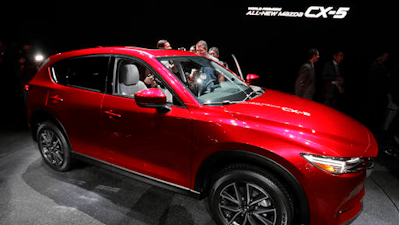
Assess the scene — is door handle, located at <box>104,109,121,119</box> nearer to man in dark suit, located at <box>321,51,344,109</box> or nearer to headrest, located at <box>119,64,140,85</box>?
headrest, located at <box>119,64,140,85</box>

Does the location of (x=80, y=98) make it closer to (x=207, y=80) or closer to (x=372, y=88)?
(x=207, y=80)

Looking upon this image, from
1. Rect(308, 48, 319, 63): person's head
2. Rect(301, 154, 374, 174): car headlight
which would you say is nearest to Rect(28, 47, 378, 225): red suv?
Rect(301, 154, 374, 174): car headlight

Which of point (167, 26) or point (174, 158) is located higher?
point (167, 26)

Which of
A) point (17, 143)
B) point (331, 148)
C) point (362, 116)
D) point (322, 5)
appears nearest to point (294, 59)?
point (322, 5)

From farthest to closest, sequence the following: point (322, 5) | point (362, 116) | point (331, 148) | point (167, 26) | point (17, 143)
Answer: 1. point (167, 26)
2. point (362, 116)
3. point (322, 5)
4. point (17, 143)
5. point (331, 148)

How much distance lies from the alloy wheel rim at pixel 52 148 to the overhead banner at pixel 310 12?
16.7ft

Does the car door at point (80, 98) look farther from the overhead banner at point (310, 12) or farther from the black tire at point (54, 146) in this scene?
the overhead banner at point (310, 12)

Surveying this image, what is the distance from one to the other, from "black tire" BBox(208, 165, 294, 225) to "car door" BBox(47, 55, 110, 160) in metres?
1.39

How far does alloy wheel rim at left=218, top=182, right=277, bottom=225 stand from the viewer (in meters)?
1.93

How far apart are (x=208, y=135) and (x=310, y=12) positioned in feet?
16.9

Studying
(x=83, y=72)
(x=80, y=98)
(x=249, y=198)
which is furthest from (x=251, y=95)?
(x=83, y=72)

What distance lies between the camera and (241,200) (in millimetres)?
2021

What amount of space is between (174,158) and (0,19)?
9148 millimetres

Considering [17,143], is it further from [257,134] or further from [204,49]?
[257,134]
